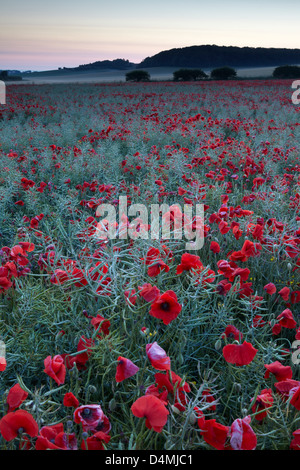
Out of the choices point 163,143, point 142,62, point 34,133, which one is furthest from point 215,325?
point 142,62

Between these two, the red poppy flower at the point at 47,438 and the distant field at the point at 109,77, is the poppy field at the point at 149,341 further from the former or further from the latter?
the distant field at the point at 109,77

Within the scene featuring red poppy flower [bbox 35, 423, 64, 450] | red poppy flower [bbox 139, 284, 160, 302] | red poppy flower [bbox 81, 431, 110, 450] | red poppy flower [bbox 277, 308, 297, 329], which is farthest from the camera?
red poppy flower [bbox 277, 308, 297, 329]

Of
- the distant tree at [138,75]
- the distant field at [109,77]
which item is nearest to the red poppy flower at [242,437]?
the distant tree at [138,75]

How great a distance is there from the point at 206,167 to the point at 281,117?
16.2 feet

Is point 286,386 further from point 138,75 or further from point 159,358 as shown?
point 138,75

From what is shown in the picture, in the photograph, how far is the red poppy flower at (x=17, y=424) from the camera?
114 centimetres

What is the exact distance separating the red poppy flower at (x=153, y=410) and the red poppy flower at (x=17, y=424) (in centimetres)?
28

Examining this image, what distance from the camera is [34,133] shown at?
24.7ft

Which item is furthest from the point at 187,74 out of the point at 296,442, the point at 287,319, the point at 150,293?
the point at 296,442

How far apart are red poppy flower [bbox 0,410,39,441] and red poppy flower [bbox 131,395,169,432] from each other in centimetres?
28

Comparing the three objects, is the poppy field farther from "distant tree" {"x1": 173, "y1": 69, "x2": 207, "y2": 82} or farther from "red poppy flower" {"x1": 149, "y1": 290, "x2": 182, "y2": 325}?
"distant tree" {"x1": 173, "y1": 69, "x2": 207, "y2": 82}

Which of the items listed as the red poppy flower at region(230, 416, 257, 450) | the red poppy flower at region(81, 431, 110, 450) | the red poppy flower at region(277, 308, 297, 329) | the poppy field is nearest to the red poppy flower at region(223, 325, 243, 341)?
the poppy field

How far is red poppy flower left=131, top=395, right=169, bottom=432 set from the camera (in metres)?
1.14

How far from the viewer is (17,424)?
3.78ft
